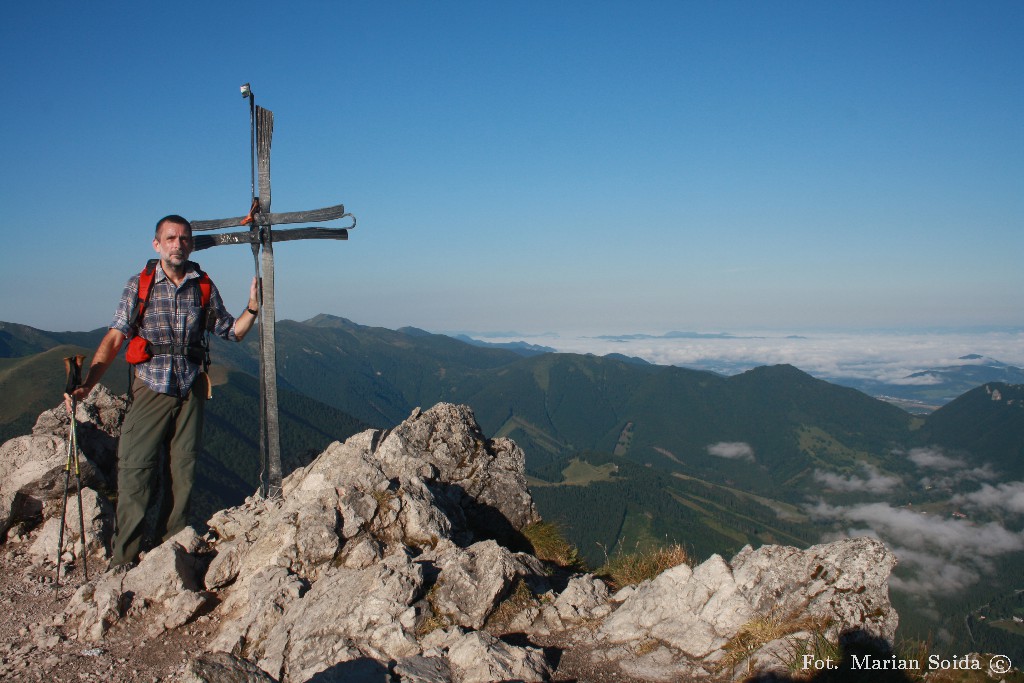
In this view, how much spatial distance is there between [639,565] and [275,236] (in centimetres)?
922

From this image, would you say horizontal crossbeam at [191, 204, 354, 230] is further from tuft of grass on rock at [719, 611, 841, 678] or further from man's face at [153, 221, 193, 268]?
tuft of grass on rock at [719, 611, 841, 678]

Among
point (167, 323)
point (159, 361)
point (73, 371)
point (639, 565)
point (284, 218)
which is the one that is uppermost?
point (284, 218)

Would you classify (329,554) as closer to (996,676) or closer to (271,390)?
(271,390)

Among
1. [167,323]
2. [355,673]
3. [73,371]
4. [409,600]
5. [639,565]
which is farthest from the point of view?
[639,565]

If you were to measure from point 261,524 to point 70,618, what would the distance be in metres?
2.90

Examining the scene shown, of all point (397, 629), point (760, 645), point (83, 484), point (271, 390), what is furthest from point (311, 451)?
point (760, 645)

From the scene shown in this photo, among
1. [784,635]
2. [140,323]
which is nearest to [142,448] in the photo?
[140,323]

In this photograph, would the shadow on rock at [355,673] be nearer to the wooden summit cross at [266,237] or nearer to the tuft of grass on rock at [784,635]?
the tuft of grass on rock at [784,635]

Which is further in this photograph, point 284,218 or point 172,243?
point 284,218

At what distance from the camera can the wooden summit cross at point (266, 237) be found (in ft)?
38.3

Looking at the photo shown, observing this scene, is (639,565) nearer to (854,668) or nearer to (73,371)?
(854,668)

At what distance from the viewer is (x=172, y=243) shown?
9609mm

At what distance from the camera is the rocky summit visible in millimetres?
7324

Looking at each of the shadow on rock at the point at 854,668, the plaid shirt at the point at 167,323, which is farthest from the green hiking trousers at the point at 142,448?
the shadow on rock at the point at 854,668
